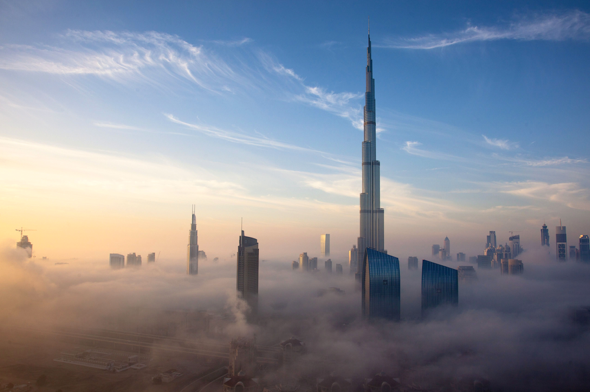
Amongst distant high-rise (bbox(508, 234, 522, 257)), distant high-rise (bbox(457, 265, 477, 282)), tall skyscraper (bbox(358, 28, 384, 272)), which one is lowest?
distant high-rise (bbox(457, 265, 477, 282))

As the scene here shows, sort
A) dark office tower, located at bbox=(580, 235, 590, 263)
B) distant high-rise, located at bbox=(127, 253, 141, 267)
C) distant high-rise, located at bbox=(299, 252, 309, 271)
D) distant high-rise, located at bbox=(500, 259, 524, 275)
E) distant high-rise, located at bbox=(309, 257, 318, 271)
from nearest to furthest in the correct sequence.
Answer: dark office tower, located at bbox=(580, 235, 590, 263) → distant high-rise, located at bbox=(500, 259, 524, 275) → distant high-rise, located at bbox=(127, 253, 141, 267) → distant high-rise, located at bbox=(309, 257, 318, 271) → distant high-rise, located at bbox=(299, 252, 309, 271)

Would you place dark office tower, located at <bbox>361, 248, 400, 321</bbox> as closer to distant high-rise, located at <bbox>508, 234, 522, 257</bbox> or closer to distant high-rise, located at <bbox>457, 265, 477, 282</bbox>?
distant high-rise, located at <bbox>457, 265, 477, 282</bbox>

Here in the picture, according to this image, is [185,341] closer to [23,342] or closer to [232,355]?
[232,355]

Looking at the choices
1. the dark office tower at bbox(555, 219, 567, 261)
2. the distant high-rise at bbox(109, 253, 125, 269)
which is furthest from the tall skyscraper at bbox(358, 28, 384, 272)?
the distant high-rise at bbox(109, 253, 125, 269)

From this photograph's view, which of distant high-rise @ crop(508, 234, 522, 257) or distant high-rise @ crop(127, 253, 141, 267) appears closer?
distant high-rise @ crop(127, 253, 141, 267)

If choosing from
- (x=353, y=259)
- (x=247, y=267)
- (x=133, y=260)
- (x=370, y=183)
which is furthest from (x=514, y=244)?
(x=133, y=260)

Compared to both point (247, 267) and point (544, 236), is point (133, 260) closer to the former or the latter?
point (247, 267)

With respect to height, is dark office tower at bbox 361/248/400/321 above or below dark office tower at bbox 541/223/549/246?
below

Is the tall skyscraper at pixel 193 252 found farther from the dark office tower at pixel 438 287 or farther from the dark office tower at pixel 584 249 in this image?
the dark office tower at pixel 584 249

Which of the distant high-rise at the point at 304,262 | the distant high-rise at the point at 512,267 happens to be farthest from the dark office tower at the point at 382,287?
the distant high-rise at the point at 304,262
